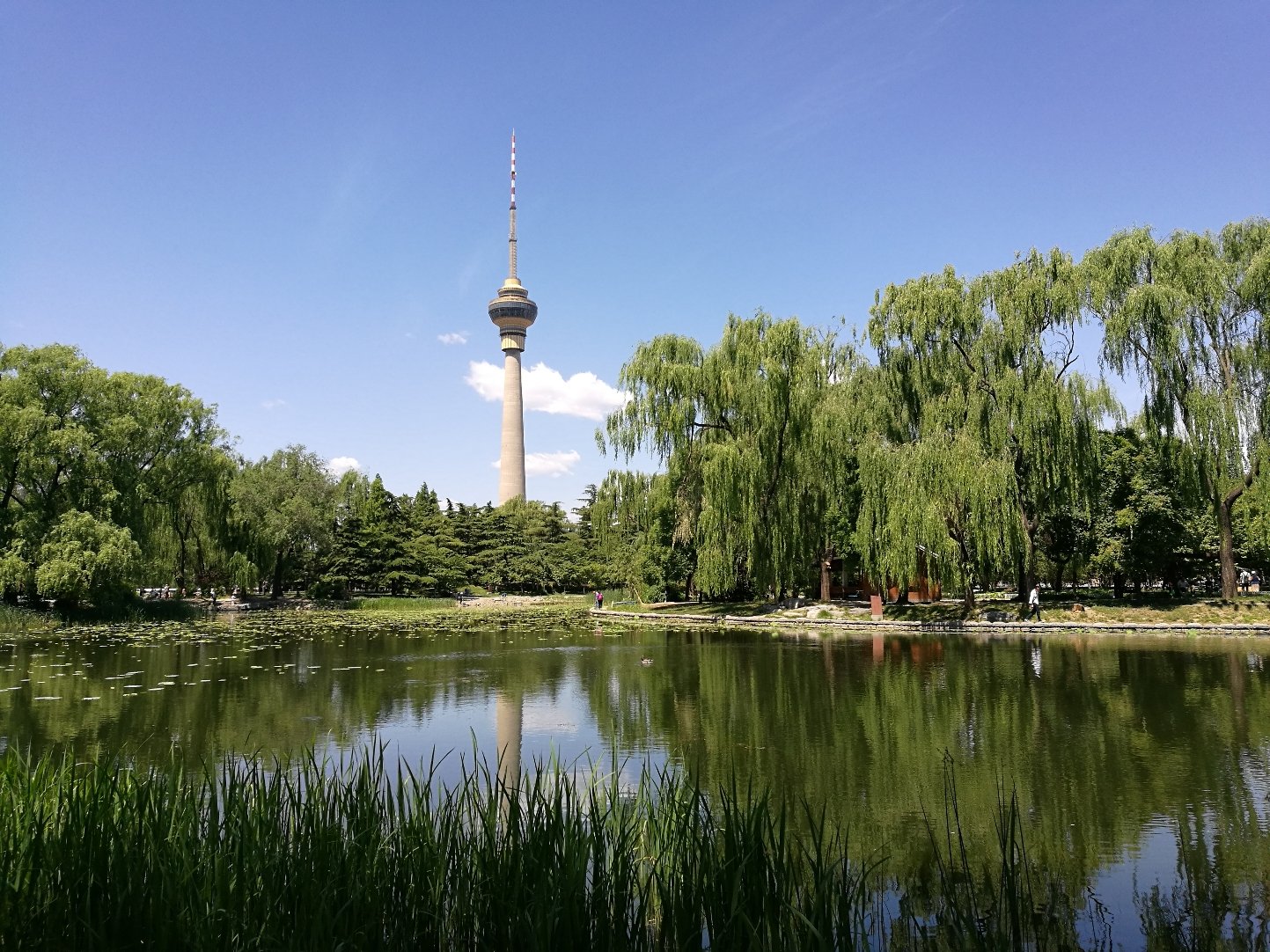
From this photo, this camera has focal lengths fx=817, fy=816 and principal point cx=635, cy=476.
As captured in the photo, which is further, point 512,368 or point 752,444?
point 512,368

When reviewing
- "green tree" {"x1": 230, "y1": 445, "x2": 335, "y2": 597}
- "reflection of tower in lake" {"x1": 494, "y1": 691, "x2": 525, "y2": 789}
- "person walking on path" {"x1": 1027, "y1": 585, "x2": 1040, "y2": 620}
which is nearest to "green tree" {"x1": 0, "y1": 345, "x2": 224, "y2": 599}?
"green tree" {"x1": 230, "y1": 445, "x2": 335, "y2": 597}

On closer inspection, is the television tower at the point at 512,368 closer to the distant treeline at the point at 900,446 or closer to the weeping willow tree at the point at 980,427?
the distant treeline at the point at 900,446

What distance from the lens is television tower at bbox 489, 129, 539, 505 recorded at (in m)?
82.1

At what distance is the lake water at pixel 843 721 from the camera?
5.53m

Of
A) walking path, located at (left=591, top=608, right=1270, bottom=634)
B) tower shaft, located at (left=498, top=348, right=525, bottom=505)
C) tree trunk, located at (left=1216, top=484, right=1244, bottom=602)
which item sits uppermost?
tower shaft, located at (left=498, top=348, right=525, bottom=505)

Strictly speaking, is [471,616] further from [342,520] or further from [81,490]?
[342,520]

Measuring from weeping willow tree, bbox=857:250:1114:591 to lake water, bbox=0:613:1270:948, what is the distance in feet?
12.8

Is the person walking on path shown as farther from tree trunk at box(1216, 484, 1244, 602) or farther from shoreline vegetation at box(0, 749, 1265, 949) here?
shoreline vegetation at box(0, 749, 1265, 949)

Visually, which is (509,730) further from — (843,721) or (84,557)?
(84,557)

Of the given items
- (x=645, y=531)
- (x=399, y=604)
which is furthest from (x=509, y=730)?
(x=399, y=604)

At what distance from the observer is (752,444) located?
25219mm

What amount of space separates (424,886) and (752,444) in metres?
22.4

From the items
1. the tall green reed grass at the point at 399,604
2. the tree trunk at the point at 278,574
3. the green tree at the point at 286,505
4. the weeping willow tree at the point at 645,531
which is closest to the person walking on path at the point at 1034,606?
the weeping willow tree at the point at 645,531

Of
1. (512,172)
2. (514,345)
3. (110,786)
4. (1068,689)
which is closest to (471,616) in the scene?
(1068,689)
